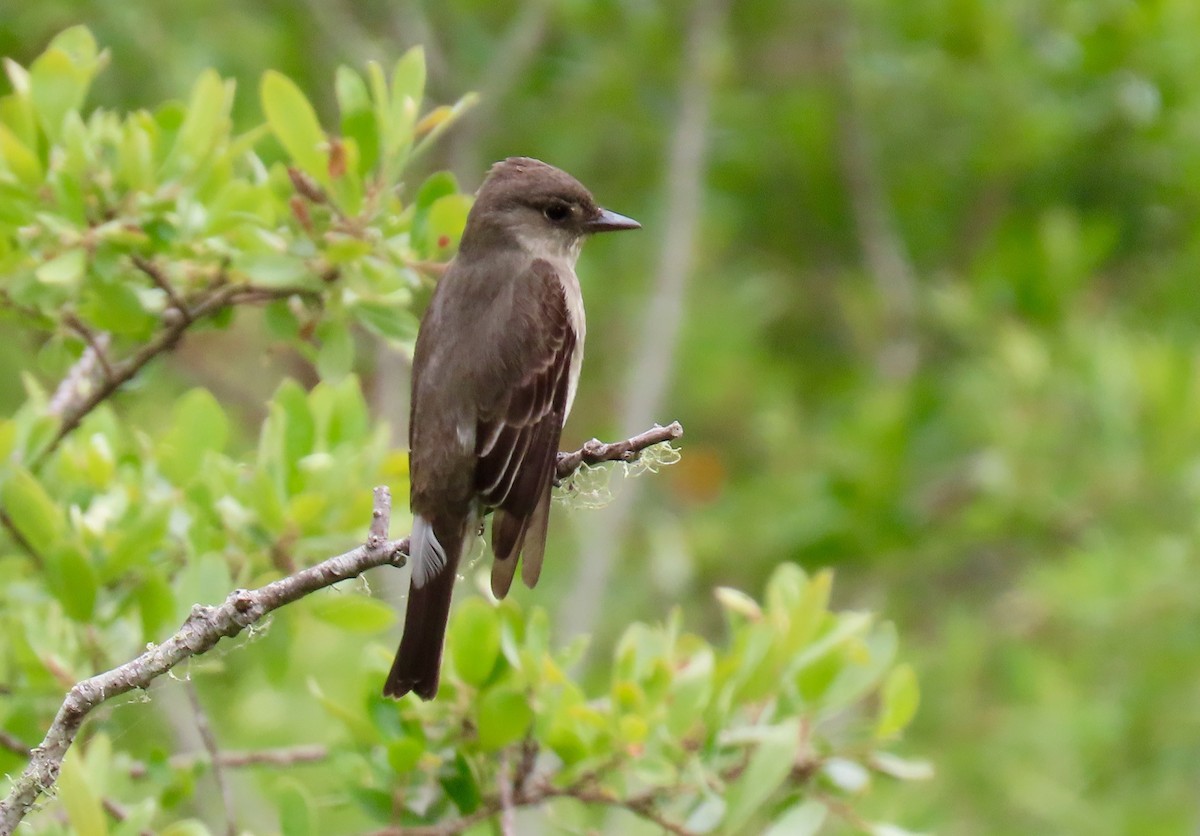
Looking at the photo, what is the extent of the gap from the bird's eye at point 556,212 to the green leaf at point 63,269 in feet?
5.01

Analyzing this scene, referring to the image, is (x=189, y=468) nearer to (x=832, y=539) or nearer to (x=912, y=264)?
(x=832, y=539)

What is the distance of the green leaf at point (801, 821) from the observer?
3.50m

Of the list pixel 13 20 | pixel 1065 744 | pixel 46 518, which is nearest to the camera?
pixel 46 518

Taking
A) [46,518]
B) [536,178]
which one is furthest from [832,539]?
[46,518]

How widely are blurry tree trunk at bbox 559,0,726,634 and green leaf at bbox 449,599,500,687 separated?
3417mm

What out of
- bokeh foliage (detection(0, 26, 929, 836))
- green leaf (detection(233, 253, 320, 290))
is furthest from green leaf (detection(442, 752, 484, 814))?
green leaf (detection(233, 253, 320, 290))

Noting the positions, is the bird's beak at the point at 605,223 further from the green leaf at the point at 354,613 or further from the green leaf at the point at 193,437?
the green leaf at the point at 354,613

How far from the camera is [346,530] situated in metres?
3.80

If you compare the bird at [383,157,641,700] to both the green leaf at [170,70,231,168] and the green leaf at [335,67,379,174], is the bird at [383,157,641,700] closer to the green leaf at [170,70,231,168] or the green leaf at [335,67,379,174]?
the green leaf at [335,67,379,174]

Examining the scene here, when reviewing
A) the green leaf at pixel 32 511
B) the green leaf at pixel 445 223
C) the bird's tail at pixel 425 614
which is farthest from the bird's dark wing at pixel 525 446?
the green leaf at pixel 32 511

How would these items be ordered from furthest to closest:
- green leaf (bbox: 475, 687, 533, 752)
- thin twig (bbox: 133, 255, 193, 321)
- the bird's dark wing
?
the bird's dark wing, thin twig (bbox: 133, 255, 193, 321), green leaf (bbox: 475, 687, 533, 752)

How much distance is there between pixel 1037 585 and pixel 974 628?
640 mm

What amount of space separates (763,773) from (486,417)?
44.6 inches

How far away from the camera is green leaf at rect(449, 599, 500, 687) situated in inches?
140
